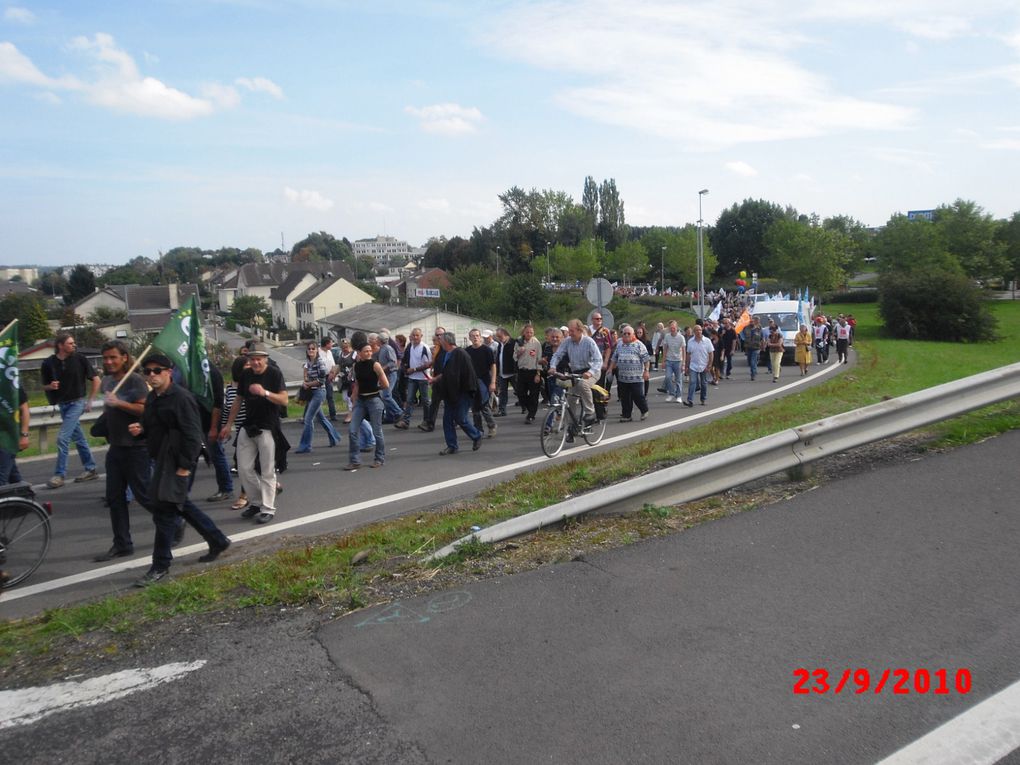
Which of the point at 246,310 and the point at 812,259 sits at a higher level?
the point at 812,259

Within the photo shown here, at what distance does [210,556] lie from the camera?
6.88m

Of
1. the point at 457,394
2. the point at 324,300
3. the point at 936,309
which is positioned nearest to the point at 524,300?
the point at 324,300

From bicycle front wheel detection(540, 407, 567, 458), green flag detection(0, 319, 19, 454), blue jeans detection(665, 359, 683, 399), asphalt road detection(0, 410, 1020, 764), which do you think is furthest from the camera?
blue jeans detection(665, 359, 683, 399)

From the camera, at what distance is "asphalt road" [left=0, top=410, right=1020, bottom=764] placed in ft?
10.7

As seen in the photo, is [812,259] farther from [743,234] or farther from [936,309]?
[743,234]

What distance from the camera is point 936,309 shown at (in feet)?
149

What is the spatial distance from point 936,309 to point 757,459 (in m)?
45.2

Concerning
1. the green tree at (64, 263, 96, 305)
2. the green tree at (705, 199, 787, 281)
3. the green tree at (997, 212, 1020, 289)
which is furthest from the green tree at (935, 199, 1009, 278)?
the green tree at (64, 263, 96, 305)

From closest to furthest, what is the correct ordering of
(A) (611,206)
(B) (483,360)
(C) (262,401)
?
1. (C) (262,401)
2. (B) (483,360)
3. (A) (611,206)

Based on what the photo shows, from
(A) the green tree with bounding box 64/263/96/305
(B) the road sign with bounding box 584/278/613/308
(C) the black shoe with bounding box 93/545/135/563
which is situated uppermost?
(A) the green tree with bounding box 64/263/96/305

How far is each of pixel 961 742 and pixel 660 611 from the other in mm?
1565

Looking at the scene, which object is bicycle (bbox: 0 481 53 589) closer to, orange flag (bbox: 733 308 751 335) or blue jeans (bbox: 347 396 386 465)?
blue jeans (bbox: 347 396 386 465)

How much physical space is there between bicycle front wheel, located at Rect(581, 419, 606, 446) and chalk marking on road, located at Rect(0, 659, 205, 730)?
8.30m

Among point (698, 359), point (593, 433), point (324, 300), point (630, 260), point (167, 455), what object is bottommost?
point (593, 433)
